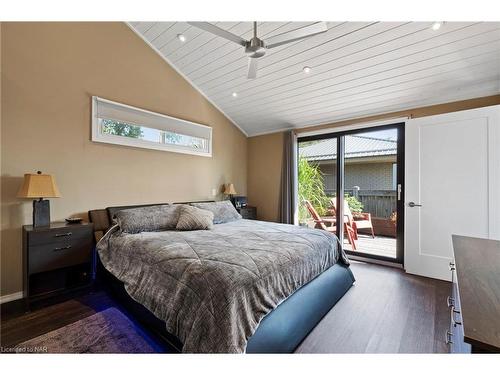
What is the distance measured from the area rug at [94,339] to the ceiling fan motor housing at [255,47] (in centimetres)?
246

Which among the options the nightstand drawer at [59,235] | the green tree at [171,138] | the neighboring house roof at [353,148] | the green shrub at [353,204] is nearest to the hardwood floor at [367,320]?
the nightstand drawer at [59,235]

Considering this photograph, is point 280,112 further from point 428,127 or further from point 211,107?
point 428,127

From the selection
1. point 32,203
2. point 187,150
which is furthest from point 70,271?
point 187,150

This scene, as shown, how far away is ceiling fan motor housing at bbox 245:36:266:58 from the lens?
1.93 metres

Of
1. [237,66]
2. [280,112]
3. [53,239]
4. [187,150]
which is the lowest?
[53,239]

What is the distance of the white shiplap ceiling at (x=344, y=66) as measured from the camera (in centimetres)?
237

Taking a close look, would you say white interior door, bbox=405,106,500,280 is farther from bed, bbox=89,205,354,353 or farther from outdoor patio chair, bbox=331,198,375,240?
bed, bbox=89,205,354,353

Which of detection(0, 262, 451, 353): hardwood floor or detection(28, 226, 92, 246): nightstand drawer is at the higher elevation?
detection(28, 226, 92, 246): nightstand drawer

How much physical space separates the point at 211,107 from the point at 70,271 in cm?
332

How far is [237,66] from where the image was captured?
3.36 metres

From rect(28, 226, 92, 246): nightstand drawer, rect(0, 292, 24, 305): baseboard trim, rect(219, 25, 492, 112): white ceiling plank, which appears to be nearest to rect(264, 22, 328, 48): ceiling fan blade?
rect(219, 25, 492, 112): white ceiling plank

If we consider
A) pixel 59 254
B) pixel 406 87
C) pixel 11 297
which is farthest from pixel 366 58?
pixel 11 297

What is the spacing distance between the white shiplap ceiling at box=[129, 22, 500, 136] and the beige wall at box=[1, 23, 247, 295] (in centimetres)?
47
